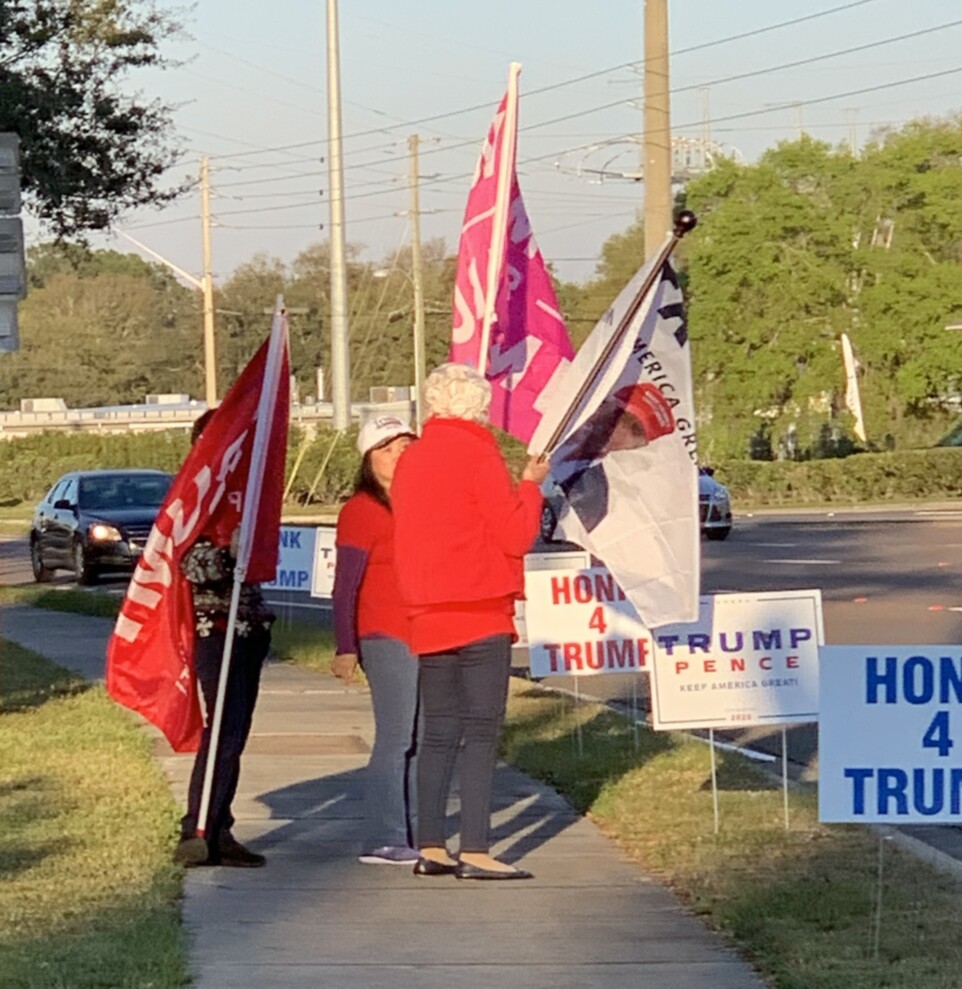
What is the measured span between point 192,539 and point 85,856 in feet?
4.21

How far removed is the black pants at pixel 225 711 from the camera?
845 cm

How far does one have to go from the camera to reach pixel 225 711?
27.8 feet

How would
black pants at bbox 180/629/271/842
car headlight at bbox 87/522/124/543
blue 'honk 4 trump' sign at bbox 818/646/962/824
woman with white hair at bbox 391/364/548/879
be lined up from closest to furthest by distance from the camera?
blue 'honk 4 trump' sign at bbox 818/646/962/824 < woman with white hair at bbox 391/364/548/879 < black pants at bbox 180/629/271/842 < car headlight at bbox 87/522/124/543

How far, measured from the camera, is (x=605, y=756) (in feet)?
38.2

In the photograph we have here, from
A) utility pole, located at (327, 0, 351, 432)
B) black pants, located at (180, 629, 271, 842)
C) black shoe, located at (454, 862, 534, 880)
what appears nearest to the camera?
black shoe, located at (454, 862, 534, 880)

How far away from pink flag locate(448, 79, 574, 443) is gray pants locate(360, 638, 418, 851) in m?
3.49

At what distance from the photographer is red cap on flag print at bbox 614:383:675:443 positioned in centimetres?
886

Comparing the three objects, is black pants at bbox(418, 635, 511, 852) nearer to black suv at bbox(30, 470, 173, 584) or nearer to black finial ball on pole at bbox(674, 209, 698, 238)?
black finial ball on pole at bbox(674, 209, 698, 238)

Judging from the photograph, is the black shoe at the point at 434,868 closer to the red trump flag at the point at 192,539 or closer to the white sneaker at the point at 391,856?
the white sneaker at the point at 391,856

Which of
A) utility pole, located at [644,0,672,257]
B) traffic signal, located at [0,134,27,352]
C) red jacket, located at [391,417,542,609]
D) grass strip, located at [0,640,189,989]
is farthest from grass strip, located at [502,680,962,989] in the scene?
utility pole, located at [644,0,672,257]

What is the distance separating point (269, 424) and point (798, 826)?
2787mm

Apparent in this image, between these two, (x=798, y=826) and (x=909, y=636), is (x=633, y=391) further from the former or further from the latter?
(x=909, y=636)

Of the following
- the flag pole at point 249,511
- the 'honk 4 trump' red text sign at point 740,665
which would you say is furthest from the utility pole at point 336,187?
the flag pole at point 249,511

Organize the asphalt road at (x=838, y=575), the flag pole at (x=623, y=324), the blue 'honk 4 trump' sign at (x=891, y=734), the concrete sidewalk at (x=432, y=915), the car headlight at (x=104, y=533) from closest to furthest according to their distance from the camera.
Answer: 1. the concrete sidewalk at (x=432, y=915)
2. the blue 'honk 4 trump' sign at (x=891, y=734)
3. the flag pole at (x=623, y=324)
4. the asphalt road at (x=838, y=575)
5. the car headlight at (x=104, y=533)
